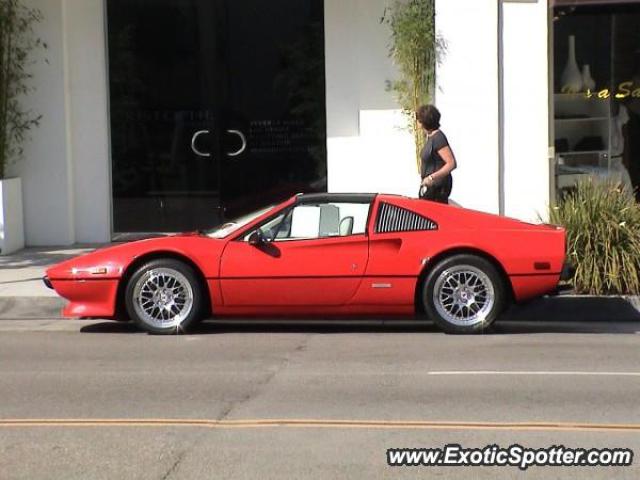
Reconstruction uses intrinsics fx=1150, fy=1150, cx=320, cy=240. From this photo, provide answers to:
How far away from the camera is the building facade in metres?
14.9

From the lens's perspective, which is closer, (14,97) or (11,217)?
(11,217)

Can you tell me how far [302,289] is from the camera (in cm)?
1007

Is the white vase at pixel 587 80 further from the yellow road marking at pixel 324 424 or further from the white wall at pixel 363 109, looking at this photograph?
the yellow road marking at pixel 324 424

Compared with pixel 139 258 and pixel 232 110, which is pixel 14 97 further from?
pixel 139 258

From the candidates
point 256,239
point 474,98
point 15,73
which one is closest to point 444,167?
point 256,239

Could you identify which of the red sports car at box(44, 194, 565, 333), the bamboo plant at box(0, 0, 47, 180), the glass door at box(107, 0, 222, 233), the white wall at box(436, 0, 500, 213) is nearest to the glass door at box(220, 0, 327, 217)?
the glass door at box(107, 0, 222, 233)

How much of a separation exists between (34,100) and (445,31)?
5.51 m

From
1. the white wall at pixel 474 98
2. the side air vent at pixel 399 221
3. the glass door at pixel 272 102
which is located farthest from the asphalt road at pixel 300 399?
the glass door at pixel 272 102

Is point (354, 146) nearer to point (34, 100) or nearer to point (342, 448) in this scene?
point (34, 100)

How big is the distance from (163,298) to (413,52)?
18.9 ft

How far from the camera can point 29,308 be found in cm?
1173

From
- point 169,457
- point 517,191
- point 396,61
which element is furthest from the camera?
point 396,61

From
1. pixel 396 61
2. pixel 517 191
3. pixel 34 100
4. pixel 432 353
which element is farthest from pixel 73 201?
pixel 432 353

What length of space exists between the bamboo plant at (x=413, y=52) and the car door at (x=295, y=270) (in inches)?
186
